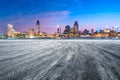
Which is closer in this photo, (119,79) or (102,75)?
(119,79)

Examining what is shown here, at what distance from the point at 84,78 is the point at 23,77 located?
2.18 metres

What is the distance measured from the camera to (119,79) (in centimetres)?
609

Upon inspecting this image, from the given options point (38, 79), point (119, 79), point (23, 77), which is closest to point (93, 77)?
point (119, 79)

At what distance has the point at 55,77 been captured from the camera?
251 inches

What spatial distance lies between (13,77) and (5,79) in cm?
36

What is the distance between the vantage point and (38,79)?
20.0 ft

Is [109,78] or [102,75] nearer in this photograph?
[109,78]

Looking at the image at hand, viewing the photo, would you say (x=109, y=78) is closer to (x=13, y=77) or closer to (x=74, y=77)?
(x=74, y=77)

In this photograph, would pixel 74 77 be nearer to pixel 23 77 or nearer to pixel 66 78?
pixel 66 78

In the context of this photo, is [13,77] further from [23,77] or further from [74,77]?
[74,77]

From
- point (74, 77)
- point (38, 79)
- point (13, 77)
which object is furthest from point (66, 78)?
point (13, 77)

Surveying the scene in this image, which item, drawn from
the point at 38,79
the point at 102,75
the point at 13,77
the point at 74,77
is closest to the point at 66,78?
the point at 74,77

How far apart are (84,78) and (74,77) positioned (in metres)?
0.37

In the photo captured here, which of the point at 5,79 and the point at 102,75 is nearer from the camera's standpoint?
the point at 5,79
